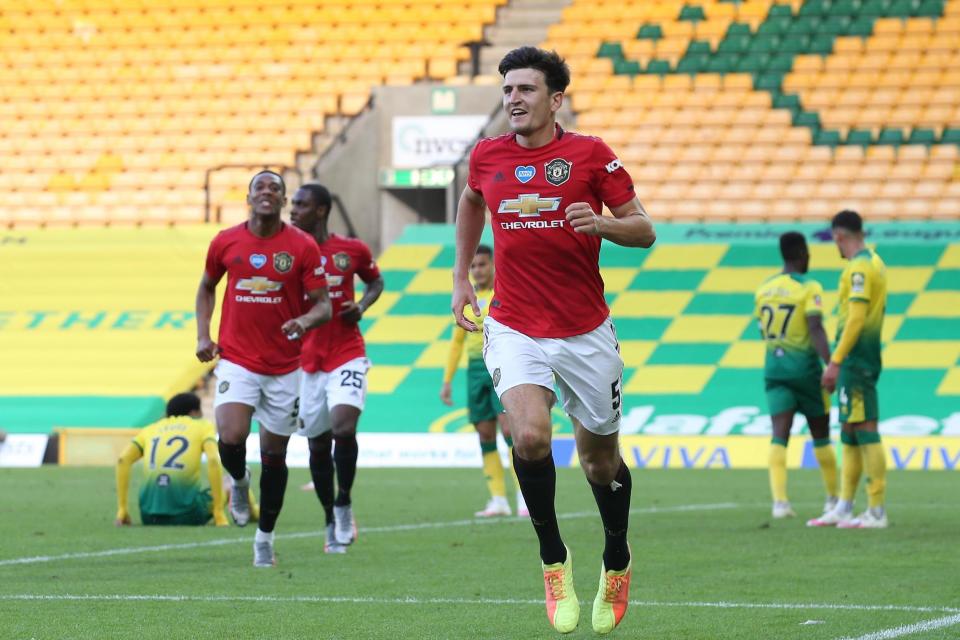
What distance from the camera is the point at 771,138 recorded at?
26.6 m

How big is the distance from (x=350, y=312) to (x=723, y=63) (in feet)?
60.1

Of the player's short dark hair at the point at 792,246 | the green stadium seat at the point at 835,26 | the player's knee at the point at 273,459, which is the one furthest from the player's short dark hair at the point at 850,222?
the green stadium seat at the point at 835,26

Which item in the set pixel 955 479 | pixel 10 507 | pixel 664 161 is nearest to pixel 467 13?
pixel 664 161

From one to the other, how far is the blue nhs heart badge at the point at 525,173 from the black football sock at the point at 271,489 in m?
3.26

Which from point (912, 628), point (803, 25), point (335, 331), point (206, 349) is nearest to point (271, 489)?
point (206, 349)

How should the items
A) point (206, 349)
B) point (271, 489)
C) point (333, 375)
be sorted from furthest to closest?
point (333, 375)
point (271, 489)
point (206, 349)

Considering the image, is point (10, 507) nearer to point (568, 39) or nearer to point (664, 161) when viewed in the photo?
point (664, 161)

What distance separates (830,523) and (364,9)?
20.8m

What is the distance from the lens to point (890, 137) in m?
26.2

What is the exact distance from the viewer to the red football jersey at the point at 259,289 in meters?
9.65

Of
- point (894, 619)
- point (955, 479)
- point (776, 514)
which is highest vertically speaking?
point (894, 619)

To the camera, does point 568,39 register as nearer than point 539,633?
No

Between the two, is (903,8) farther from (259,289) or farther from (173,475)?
(259,289)

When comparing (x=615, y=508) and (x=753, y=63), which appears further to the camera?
(x=753, y=63)
